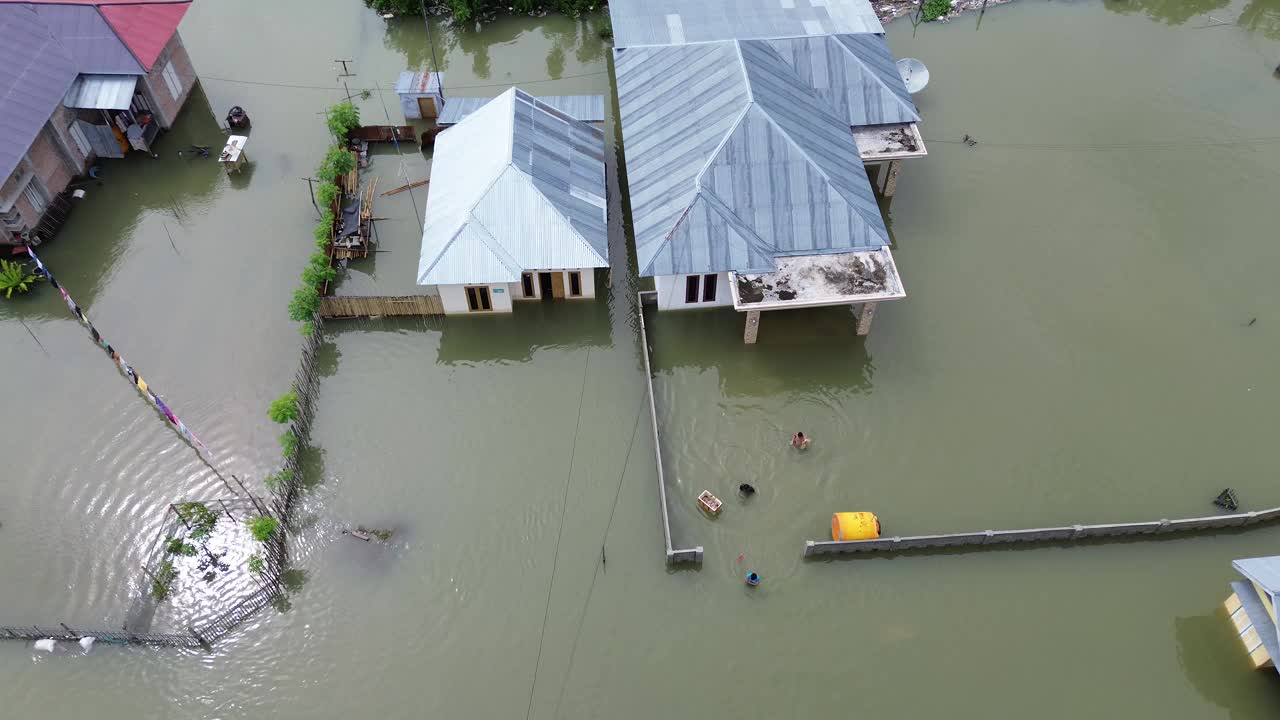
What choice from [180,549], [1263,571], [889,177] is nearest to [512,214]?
[180,549]

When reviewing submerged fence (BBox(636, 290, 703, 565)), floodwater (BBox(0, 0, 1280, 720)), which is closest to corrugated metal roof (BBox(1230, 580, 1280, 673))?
floodwater (BBox(0, 0, 1280, 720))

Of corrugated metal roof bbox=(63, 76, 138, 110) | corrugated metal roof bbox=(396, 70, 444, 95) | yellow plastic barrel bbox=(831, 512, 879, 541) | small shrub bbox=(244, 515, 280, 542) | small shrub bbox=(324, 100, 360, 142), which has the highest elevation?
corrugated metal roof bbox=(396, 70, 444, 95)

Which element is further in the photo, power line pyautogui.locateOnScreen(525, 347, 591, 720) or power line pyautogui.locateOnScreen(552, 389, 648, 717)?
power line pyautogui.locateOnScreen(552, 389, 648, 717)

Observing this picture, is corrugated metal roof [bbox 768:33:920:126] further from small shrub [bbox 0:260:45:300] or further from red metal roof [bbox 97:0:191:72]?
small shrub [bbox 0:260:45:300]

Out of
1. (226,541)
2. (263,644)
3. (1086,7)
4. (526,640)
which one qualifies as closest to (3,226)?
(226,541)

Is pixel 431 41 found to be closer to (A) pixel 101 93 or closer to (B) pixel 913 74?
(A) pixel 101 93

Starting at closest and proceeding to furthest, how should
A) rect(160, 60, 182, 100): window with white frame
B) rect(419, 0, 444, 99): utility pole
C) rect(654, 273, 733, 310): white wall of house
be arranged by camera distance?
1. rect(654, 273, 733, 310): white wall of house
2. rect(160, 60, 182, 100): window with white frame
3. rect(419, 0, 444, 99): utility pole
